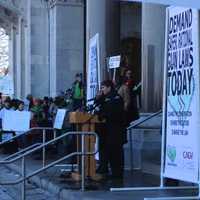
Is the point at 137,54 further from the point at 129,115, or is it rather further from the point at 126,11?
the point at 129,115

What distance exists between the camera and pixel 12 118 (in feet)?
61.5

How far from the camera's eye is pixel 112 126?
39.4 feet

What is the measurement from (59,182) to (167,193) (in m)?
2.79

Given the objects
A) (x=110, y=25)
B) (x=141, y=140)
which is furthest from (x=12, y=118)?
(x=141, y=140)

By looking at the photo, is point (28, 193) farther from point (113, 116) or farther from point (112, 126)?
point (113, 116)

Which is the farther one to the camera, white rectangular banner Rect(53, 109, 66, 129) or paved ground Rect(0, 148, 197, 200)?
white rectangular banner Rect(53, 109, 66, 129)

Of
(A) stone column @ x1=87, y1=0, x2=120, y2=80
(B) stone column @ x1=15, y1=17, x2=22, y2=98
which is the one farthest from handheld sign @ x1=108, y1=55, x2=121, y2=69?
(B) stone column @ x1=15, y1=17, x2=22, y2=98

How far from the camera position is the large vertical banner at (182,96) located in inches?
352

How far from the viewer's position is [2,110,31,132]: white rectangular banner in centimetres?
1841

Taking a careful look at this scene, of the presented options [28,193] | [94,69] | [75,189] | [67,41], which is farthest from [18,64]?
[75,189]

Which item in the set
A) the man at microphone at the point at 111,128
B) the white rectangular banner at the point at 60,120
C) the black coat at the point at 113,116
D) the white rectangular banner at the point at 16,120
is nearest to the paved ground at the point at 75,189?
the man at microphone at the point at 111,128

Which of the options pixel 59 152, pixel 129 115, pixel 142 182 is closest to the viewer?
pixel 142 182

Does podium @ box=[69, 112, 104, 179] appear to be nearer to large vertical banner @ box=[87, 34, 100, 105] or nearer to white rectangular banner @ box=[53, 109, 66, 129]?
large vertical banner @ box=[87, 34, 100, 105]

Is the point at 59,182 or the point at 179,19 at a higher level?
the point at 179,19
